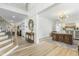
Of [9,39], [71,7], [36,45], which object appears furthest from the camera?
[36,45]

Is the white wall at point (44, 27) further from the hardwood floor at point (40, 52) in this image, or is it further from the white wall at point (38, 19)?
the hardwood floor at point (40, 52)

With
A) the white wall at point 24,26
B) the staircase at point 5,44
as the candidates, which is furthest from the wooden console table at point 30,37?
the staircase at point 5,44

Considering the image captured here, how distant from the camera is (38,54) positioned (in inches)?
79.1

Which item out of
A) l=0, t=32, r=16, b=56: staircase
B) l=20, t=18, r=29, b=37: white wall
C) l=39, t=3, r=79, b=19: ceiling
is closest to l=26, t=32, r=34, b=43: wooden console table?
l=20, t=18, r=29, b=37: white wall

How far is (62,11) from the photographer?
6.68ft

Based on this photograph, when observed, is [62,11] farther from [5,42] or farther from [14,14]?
[5,42]

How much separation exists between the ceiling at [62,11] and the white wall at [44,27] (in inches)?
4.1

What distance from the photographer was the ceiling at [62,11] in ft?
6.15

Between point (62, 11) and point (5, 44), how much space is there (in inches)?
61.4

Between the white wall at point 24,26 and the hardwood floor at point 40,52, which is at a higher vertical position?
the white wall at point 24,26

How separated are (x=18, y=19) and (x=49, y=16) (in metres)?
0.75

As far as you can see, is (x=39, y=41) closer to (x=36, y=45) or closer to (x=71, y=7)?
(x=36, y=45)

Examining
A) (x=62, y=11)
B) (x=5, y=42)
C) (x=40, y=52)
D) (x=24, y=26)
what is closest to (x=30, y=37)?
(x=24, y=26)

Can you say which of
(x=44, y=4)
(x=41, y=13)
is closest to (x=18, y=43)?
(x=41, y=13)
